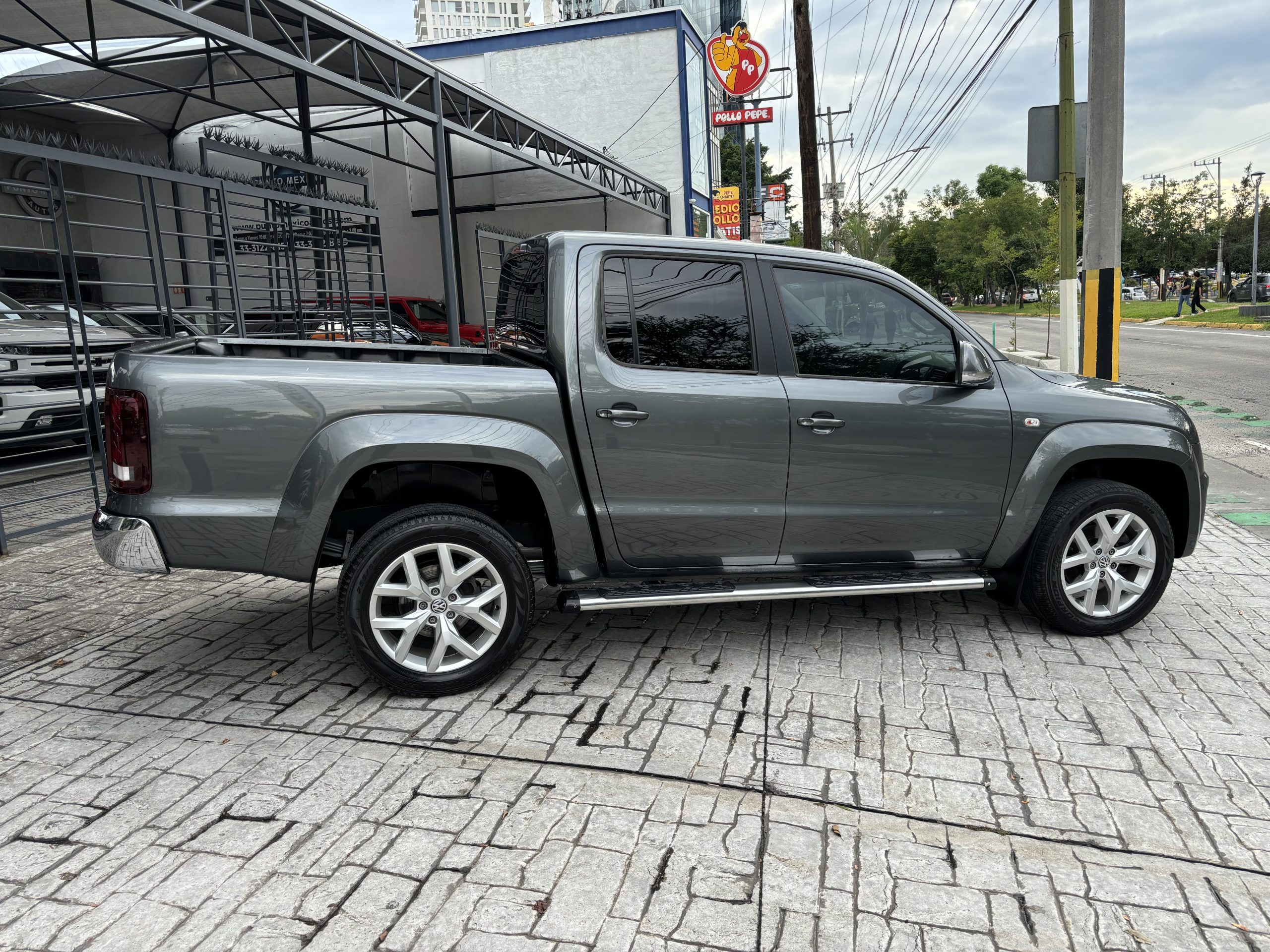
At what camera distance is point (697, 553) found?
4.04m

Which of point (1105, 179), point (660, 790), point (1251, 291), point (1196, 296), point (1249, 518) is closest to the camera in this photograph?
point (660, 790)

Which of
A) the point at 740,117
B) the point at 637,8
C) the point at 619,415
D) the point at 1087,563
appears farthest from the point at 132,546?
the point at 637,8

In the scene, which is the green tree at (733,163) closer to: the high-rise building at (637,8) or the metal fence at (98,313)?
the high-rise building at (637,8)

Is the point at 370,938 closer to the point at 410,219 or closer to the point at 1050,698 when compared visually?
the point at 1050,698

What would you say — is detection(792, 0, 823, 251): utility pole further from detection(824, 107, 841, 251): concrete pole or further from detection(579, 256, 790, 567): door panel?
detection(824, 107, 841, 251): concrete pole

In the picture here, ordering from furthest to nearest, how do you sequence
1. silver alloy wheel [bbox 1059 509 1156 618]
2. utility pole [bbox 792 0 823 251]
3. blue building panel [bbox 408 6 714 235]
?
blue building panel [bbox 408 6 714 235], utility pole [bbox 792 0 823 251], silver alloy wheel [bbox 1059 509 1156 618]

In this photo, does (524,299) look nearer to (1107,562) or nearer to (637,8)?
(1107,562)

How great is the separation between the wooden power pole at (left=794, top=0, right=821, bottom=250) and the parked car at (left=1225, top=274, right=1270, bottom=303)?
3989 cm

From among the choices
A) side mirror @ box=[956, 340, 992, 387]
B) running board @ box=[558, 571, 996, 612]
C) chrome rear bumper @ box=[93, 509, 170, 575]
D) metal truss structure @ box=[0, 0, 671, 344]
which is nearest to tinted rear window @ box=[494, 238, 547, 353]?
running board @ box=[558, 571, 996, 612]

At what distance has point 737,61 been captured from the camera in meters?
20.8

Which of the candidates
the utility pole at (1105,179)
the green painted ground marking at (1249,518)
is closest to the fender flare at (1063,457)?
the green painted ground marking at (1249,518)

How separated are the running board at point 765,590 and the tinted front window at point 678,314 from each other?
3.26 ft

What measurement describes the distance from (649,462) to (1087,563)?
2.26 meters

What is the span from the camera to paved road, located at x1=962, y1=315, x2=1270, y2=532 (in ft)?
26.6
